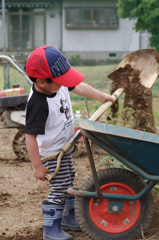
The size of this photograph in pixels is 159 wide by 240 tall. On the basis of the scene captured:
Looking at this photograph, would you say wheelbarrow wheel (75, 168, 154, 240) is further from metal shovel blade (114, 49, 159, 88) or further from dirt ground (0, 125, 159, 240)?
metal shovel blade (114, 49, 159, 88)

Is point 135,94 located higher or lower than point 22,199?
higher

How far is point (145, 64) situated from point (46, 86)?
1180mm

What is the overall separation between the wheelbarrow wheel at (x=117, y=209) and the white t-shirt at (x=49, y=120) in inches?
13.6

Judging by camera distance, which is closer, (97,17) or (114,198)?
(114,198)

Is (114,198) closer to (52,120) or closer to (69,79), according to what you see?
(52,120)

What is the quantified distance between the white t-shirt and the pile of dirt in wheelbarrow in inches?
25.5

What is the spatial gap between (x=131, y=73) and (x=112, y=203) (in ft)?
3.90

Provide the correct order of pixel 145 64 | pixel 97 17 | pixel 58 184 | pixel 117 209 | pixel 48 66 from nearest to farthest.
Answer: pixel 48 66, pixel 117 209, pixel 58 184, pixel 145 64, pixel 97 17

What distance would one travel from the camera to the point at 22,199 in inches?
111

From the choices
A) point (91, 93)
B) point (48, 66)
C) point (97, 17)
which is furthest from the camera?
point (97, 17)

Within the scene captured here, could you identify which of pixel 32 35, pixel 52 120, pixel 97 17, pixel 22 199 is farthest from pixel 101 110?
pixel 97 17

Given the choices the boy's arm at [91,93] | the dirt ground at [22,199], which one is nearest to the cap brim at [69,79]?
the boy's arm at [91,93]

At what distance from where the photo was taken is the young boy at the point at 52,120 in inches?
74.8

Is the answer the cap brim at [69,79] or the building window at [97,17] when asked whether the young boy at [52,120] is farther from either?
the building window at [97,17]
